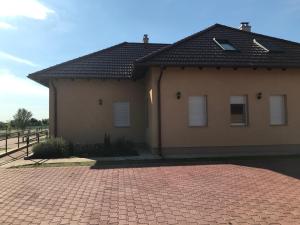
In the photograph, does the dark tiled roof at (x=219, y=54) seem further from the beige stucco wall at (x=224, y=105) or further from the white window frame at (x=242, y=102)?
the white window frame at (x=242, y=102)

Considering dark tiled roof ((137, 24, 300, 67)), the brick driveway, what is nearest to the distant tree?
dark tiled roof ((137, 24, 300, 67))

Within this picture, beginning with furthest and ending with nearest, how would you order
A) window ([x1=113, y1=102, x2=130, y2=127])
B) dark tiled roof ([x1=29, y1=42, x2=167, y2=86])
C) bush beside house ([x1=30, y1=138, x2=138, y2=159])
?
window ([x1=113, y1=102, x2=130, y2=127]) → dark tiled roof ([x1=29, y1=42, x2=167, y2=86]) → bush beside house ([x1=30, y1=138, x2=138, y2=159])

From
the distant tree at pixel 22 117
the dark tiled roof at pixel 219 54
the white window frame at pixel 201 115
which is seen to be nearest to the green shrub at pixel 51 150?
the dark tiled roof at pixel 219 54

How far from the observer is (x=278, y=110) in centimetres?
1525

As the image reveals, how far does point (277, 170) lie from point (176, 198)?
15.7ft

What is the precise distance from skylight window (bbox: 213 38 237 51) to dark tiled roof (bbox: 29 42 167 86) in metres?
4.81

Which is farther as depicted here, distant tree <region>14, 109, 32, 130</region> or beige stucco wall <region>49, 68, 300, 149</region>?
distant tree <region>14, 109, 32, 130</region>

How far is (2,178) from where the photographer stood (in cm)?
993

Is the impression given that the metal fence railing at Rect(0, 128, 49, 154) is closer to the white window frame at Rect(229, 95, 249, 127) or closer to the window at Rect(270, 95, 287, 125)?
the white window frame at Rect(229, 95, 249, 127)

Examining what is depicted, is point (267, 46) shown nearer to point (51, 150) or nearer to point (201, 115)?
point (201, 115)

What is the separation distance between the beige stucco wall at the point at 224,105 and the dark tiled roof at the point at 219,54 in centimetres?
50

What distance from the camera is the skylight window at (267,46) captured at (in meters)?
15.7

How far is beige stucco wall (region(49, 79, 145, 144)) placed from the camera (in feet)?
58.0

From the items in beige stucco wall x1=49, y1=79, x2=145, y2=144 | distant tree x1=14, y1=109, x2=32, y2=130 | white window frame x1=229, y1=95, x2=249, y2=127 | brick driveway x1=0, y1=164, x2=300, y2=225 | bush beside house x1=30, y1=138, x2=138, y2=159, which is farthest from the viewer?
distant tree x1=14, y1=109, x2=32, y2=130
